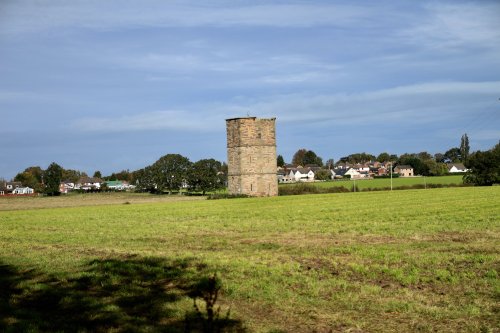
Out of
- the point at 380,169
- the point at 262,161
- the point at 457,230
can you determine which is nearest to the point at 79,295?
the point at 457,230

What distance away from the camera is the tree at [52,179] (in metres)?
112

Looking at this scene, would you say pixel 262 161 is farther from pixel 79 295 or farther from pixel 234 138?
pixel 79 295

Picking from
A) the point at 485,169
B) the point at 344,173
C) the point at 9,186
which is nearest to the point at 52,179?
the point at 9,186

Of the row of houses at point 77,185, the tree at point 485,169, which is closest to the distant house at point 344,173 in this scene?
the row of houses at point 77,185

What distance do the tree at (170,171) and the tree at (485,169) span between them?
49679 millimetres

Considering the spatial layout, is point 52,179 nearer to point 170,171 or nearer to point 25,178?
point 170,171

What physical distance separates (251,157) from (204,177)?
82.3 feet

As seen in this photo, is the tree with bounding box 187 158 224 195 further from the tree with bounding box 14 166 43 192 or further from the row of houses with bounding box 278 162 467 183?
the tree with bounding box 14 166 43 192

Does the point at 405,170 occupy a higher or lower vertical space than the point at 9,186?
higher

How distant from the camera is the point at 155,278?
10492 mm

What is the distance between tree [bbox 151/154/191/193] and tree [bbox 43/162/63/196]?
78.7ft

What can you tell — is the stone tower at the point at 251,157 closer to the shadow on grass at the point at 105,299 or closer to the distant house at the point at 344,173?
the shadow on grass at the point at 105,299

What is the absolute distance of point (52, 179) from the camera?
366 feet

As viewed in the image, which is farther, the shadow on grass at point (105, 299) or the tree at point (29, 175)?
the tree at point (29, 175)
